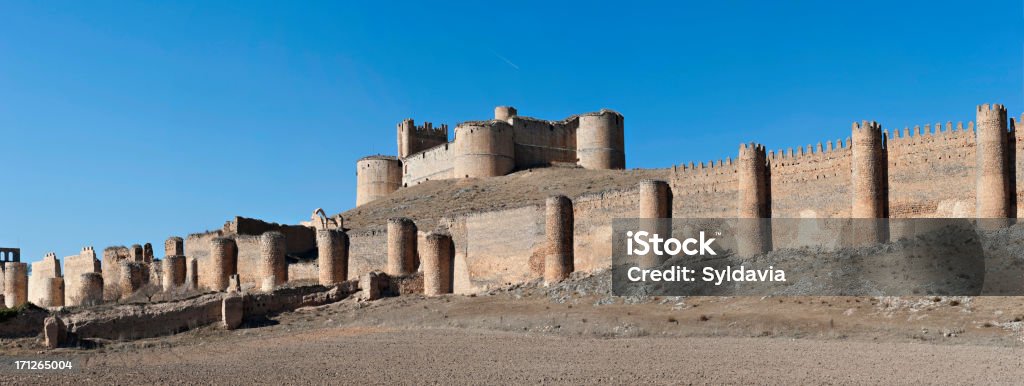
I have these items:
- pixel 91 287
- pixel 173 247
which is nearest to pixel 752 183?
pixel 173 247

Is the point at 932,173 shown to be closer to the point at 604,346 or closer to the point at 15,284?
the point at 604,346

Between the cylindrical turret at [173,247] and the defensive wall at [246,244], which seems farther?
the cylindrical turret at [173,247]

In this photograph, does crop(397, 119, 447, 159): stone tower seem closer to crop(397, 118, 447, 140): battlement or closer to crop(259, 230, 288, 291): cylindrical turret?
crop(397, 118, 447, 140): battlement

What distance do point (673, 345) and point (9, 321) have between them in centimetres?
1573

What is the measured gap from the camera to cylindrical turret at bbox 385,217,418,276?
3466 centimetres

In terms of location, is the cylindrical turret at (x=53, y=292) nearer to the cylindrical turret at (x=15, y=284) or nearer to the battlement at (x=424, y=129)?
the cylindrical turret at (x=15, y=284)

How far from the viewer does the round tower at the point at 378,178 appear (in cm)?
5747

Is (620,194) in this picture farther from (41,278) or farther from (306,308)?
(41,278)

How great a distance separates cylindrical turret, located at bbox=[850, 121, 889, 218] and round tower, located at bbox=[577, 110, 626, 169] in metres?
26.2

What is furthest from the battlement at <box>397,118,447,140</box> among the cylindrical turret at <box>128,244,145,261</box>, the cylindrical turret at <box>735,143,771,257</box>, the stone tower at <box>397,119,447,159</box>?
→ the cylindrical turret at <box>735,143,771,257</box>

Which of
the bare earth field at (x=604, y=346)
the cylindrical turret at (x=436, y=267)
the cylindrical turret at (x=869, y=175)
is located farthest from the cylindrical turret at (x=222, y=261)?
the cylindrical turret at (x=869, y=175)

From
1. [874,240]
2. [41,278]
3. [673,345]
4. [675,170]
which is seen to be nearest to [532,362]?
[673,345]

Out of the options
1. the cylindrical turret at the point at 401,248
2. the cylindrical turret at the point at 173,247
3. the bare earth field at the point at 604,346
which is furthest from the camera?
the cylindrical turret at the point at 173,247

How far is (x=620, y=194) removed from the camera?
101 ft
